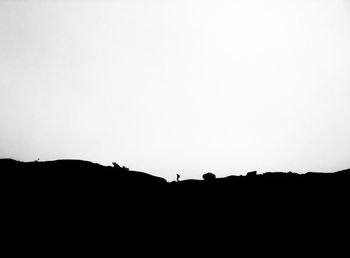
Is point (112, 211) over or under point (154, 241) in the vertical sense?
over

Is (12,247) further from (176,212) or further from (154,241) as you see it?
(176,212)

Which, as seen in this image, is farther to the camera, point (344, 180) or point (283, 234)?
point (344, 180)

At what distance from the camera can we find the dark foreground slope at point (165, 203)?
5535mm

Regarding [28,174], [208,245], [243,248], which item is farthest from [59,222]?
[243,248]

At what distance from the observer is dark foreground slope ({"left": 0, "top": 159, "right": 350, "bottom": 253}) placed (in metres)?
5.54

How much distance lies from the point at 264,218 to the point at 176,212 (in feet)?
8.21

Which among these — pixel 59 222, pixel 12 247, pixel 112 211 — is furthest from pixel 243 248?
pixel 12 247

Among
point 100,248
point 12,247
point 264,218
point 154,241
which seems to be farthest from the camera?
point 264,218

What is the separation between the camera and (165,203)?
6.26 m

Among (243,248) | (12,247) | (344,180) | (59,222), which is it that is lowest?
(243,248)

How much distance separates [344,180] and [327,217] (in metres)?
1.30

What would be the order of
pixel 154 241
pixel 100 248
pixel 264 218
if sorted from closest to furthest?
pixel 100 248
pixel 154 241
pixel 264 218

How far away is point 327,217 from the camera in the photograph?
19.7 feet

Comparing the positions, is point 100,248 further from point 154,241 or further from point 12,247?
point 12,247
